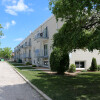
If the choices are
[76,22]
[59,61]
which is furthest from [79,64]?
[76,22]

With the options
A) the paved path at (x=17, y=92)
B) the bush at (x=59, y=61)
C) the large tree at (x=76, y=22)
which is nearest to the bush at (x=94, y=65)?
the bush at (x=59, y=61)

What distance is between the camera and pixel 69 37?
7258 mm

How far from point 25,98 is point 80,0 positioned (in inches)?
200

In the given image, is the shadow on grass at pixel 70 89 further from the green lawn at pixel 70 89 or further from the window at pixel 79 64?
the window at pixel 79 64

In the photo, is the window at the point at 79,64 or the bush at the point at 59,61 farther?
the window at the point at 79,64

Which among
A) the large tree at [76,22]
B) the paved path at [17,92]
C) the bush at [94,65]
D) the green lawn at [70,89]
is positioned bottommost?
the paved path at [17,92]

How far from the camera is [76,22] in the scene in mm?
8055

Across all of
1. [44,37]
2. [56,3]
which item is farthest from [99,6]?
[44,37]

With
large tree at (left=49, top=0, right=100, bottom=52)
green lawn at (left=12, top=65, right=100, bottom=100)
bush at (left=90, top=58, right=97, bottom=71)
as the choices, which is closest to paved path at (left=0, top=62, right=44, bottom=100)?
green lawn at (left=12, top=65, right=100, bottom=100)

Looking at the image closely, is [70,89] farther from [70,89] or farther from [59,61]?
[59,61]

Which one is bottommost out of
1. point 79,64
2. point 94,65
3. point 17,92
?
point 17,92

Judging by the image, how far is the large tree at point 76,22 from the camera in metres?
6.31

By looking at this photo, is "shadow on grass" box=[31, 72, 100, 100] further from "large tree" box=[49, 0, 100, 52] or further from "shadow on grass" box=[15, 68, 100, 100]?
"large tree" box=[49, 0, 100, 52]

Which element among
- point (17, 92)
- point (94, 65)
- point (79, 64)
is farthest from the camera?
point (79, 64)
